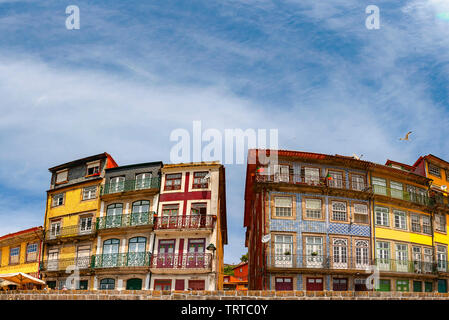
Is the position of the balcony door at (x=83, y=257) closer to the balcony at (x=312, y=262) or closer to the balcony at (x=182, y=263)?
the balcony at (x=182, y=263)

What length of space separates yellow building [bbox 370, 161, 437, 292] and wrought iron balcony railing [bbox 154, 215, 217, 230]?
582 inches

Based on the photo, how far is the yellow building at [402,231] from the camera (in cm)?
4144

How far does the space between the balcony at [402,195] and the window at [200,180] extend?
51.3 ft

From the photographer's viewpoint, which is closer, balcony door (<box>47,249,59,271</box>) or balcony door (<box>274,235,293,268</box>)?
balcony door (<box>274,235,293,268</box>)

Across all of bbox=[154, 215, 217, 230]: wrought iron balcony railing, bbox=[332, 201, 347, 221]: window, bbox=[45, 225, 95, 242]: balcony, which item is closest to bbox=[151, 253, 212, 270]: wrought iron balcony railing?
bbox=[154, 215, 217, 230]: wrought iron balcony railing

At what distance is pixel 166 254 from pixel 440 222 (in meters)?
27.5

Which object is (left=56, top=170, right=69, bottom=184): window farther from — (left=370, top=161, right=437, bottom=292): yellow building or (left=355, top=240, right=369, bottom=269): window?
(left=370, top=161, right=437, bottom=292): yellow building

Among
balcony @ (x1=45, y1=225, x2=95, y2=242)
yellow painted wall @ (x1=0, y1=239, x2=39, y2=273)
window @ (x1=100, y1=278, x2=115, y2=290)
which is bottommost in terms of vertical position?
window @ (x1=100, y1=278, x2=115, y2=290)

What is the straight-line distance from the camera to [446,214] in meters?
47.8

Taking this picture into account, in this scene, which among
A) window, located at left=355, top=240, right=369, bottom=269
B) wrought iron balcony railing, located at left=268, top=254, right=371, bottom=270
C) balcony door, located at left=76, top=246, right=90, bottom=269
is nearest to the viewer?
wrought iron balcony railing, located at left=268, top=254, right=371, bottom=270

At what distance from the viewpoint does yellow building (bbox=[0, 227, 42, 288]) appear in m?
46.7

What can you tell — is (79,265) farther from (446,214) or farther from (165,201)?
(446,214)

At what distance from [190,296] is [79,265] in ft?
85.7

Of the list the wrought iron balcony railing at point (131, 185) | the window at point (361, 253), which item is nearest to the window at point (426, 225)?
the window at point (361, 253)
